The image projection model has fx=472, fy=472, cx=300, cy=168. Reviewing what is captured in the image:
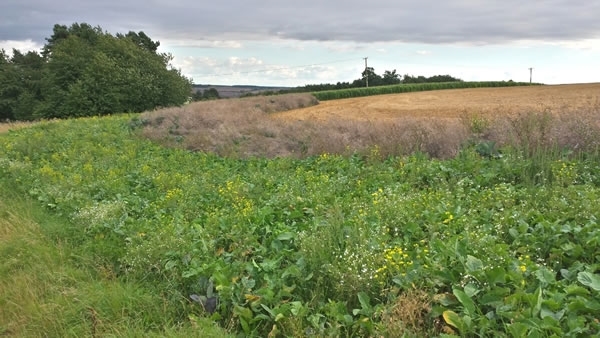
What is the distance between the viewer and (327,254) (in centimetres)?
402

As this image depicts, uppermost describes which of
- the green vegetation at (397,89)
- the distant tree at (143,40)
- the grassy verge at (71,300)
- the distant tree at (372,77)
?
the distant tree at (143,40)

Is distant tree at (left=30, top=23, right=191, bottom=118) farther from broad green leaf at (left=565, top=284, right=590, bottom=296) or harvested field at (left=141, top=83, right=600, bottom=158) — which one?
broad green leaf at (left=565, top=284, right=590, bottom=296)

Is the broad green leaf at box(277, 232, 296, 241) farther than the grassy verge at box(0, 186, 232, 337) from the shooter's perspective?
Yes

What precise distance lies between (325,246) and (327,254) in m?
0.14

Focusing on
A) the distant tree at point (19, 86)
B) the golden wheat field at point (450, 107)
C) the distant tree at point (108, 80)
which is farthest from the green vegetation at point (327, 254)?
the distant tree at point (19, 86)

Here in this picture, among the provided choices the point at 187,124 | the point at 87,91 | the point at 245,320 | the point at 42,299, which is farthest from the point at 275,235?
the point at 87,91

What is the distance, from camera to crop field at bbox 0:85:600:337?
3.22m

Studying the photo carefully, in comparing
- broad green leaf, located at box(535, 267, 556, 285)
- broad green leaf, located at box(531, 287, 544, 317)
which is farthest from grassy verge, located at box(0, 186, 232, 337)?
broad green leaf, located at box(535, 267, 556, 285)

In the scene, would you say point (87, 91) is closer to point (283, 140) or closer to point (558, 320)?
point (283, 140)

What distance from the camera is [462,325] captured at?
9.64 feet

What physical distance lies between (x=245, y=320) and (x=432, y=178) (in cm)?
411

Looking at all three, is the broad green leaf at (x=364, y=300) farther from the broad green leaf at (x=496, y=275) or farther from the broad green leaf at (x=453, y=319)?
the broad green leaf at (x=496, y=275)

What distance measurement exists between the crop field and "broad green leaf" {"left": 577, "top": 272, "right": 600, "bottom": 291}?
0.04 ft

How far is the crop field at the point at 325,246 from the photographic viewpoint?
322cm
